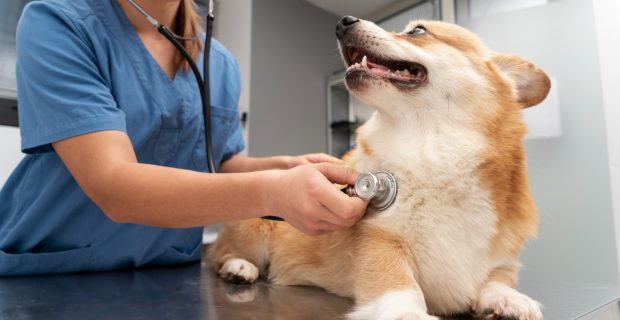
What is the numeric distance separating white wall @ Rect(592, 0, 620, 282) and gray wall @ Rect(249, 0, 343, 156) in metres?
1.65

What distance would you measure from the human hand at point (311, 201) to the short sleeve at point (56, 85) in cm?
37

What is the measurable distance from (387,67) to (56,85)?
2.17 feet

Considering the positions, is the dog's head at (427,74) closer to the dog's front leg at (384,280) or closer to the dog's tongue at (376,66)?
the dog's tongue at (376,66)

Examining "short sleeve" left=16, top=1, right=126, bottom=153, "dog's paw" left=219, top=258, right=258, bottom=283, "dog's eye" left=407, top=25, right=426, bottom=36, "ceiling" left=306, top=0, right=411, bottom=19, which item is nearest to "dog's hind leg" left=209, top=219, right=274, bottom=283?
"dog's paw" left=219, top=258, right=258, bottom=283

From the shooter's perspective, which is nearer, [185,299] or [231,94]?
[185,299]

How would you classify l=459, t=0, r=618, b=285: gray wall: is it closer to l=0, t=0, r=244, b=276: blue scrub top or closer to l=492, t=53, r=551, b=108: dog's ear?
l=492, t=53, r=551, b=108: dog's ear

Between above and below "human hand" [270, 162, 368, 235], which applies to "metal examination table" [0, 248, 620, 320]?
below

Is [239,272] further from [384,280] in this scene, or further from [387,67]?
[387,67]

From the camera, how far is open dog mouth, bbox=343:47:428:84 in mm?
798

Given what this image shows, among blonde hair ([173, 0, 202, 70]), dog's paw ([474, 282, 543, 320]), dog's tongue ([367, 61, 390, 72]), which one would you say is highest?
blonde hair ([173, 0, 202, 70])

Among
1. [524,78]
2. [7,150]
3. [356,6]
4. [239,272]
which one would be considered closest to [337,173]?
[239,272]

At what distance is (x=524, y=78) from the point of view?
889mm

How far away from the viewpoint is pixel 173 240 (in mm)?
1100

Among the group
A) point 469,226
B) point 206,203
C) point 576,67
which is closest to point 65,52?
point 206,203
